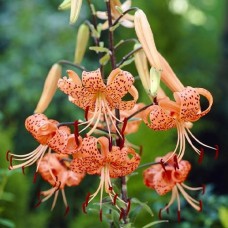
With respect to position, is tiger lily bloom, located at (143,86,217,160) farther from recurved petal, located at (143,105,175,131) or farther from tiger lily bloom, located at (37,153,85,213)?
tiger lily bloom, located at (37,153,85,213)

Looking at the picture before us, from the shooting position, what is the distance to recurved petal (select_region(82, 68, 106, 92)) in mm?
1643

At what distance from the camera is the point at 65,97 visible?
4035 mm

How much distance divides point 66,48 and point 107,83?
252 centimetres

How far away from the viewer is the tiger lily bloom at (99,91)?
165 centimetres

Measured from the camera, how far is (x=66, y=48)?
13.6ft

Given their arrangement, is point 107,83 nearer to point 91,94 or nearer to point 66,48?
point 91,94

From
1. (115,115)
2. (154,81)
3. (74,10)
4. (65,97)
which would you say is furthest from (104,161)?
(65,97)

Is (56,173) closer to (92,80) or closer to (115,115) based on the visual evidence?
(115,115)

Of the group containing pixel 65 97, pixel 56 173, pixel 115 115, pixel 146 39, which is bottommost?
pixel 65 97

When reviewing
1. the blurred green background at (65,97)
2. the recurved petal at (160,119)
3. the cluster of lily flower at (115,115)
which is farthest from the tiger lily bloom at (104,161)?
the blurred green background at (65,97)

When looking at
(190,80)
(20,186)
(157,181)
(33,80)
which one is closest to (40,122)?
(157,181)

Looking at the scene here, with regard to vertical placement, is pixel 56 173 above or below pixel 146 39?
below

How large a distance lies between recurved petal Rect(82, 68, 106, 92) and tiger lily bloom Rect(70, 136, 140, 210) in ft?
0.42

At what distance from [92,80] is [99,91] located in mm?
58
